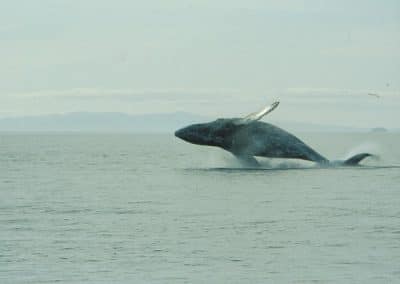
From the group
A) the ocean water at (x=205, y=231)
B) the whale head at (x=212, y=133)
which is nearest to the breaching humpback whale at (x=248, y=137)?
the whale head at (x=212, y=133)

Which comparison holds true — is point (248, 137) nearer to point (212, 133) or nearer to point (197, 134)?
point (212, 133)

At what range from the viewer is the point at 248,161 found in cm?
4456

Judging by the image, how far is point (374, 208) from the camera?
29.6 m

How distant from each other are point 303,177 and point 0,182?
46.4ft

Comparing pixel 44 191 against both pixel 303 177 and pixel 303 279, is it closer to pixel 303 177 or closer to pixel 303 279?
pixel 303 177

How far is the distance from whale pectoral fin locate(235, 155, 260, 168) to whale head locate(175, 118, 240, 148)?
73.8 inches

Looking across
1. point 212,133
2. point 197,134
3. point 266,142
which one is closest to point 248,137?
point 266,142

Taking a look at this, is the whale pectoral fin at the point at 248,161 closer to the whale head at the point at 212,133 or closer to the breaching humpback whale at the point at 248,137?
the breaching humpback whale at the point at 248,137

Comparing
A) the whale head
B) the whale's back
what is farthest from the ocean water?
the whale head

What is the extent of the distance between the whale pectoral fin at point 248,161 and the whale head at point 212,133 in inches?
73.8

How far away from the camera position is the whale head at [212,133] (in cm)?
4172

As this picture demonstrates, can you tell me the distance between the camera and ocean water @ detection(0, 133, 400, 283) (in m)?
18.6

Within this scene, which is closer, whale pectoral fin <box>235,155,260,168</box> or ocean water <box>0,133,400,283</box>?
ocean water <box>0,133,400,283</box>

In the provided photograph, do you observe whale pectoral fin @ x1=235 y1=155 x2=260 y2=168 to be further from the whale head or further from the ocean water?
the whale head
